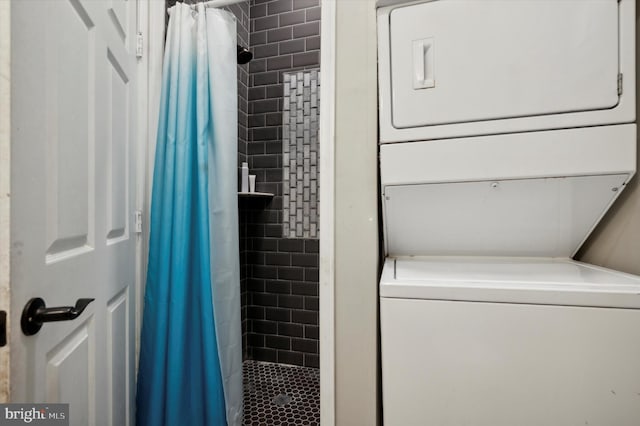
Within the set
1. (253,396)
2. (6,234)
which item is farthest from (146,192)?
(253,396)

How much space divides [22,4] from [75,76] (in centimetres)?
24

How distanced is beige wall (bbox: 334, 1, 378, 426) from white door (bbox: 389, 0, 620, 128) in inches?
3.9

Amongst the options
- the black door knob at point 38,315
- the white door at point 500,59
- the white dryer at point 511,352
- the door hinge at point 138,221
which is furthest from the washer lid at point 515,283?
the door hinge at point 138,221

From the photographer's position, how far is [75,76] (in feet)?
2.64

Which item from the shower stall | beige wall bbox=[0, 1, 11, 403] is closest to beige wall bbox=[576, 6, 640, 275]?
beige wall bbox=[0, 1, 11, 403]

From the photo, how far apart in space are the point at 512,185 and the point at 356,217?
1.45 feet

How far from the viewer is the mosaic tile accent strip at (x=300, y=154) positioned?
2.17m

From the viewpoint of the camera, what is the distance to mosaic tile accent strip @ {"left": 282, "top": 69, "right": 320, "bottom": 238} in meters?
2.17

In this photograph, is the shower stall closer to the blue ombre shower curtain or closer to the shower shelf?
the shower shelf

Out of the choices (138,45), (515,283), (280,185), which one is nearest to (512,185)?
(515,283)

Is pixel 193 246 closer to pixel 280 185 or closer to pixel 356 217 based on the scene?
pixel 356 217

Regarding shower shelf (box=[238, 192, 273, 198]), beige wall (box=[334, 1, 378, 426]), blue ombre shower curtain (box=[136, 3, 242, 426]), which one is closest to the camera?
beige wall (box=[334, 1, 378, 426])

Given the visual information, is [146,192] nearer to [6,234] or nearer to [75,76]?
[75,76]
